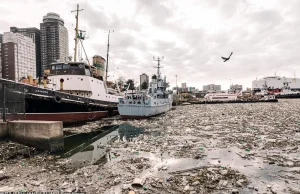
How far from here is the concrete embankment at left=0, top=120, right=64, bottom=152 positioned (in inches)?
321

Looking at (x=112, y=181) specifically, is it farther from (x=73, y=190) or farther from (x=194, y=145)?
(x=194, y=145)

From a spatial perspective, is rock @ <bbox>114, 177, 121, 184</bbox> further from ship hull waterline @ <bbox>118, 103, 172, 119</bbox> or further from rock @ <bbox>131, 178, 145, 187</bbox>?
ship hull waterline @ <bbox>118, 103, 172, 119</bbox>

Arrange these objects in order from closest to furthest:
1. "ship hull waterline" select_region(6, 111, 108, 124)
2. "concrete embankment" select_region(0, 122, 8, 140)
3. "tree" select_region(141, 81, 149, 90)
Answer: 1. "concrete embankment" select_region(0, 122, 8, 140)
2. "ship hull waterline" select_region(6, 111, 108, 124)
3. "tree" select_region(141, 81, 149, 90)

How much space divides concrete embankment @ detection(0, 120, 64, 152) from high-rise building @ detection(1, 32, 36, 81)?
186 feet

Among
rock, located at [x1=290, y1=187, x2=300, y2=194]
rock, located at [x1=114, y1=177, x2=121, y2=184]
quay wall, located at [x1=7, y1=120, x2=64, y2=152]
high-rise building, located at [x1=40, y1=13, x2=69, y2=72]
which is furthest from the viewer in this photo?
high-rise building, located at [x1=40, y1=13, x2=69, y2=72]

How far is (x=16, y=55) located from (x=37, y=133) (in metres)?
65.3

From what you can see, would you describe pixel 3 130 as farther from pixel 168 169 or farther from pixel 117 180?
pixel 168 169

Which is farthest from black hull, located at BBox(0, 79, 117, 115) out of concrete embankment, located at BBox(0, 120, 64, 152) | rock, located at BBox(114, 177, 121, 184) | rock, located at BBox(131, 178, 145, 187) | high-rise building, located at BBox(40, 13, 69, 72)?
high-rise building, located at BBox(40, 13, 69, 72)

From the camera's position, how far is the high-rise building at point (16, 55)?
5783 cm

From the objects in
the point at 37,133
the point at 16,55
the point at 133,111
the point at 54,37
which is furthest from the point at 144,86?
the point at 37,133

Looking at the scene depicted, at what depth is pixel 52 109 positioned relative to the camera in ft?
51.9

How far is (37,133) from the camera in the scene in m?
8.24

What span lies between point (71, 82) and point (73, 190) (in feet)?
56.1

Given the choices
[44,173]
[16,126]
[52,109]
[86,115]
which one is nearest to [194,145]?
[44,173]
